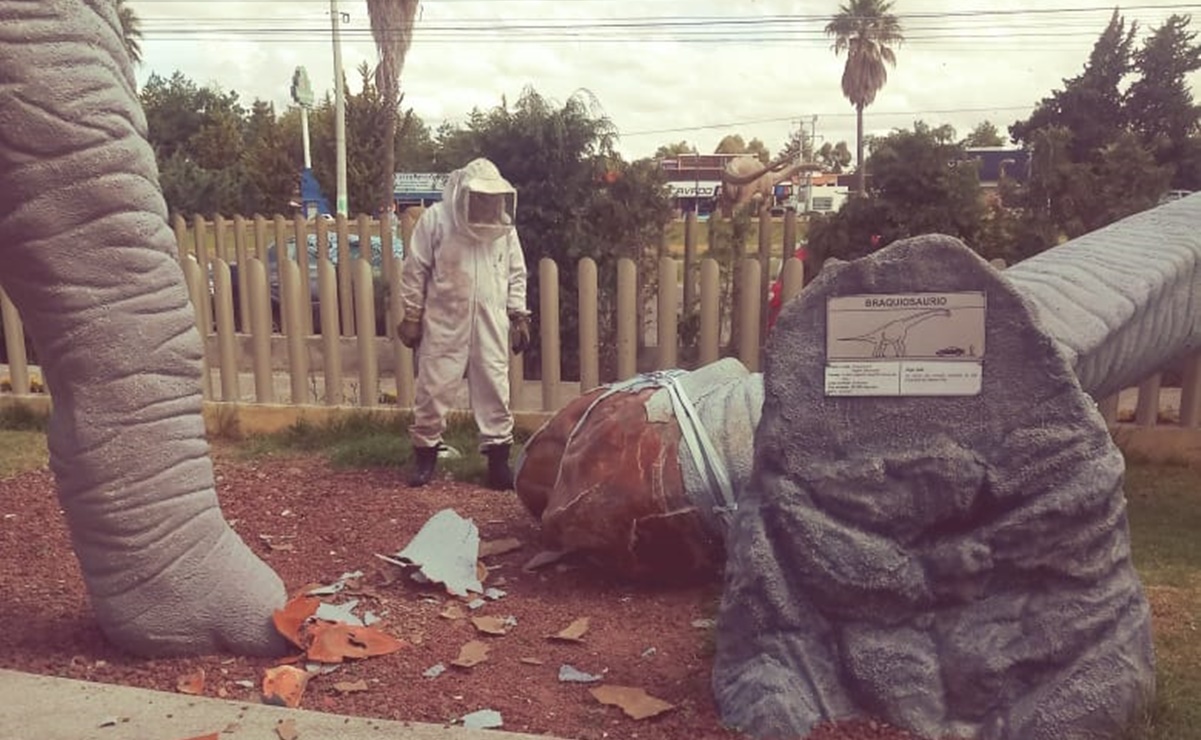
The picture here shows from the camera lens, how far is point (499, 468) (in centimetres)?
534

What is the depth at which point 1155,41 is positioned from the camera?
43.1ft

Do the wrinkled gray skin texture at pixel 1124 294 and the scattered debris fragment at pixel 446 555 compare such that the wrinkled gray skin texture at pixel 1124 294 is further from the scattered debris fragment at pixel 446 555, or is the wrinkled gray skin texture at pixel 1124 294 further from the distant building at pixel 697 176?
the distant building at pixel 697 176

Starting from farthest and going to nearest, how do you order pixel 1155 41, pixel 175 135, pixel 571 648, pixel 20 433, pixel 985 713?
pixel 175 135, pixel 1155 41, pixel 20 433, pixel 571 648, pixel 985 713

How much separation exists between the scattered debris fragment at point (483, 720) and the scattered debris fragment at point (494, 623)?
0.66m

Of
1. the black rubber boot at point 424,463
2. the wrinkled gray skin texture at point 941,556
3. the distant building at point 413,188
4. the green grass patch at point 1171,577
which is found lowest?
the green grass patch at point 1171,577

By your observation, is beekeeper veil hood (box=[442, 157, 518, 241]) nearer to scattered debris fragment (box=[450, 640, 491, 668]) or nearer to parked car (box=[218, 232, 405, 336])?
scattered debris fragment (box=[450, 640, 491, 668])

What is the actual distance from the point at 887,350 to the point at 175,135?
4024cm

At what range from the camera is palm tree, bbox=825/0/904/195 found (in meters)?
41.5

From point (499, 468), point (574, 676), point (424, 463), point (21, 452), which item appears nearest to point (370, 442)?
point (424, 463)

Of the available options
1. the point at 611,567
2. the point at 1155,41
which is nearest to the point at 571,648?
the point at 611,567

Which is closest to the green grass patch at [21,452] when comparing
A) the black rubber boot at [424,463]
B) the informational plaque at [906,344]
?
the black rubber boot at [424,463]

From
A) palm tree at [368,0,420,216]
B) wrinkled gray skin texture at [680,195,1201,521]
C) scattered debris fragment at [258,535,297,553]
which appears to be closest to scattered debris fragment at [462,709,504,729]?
wrinkled gray skin texture at [680,195,1201,521]

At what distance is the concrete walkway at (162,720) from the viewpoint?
2.40 m

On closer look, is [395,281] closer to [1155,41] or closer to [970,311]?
[970,311]
